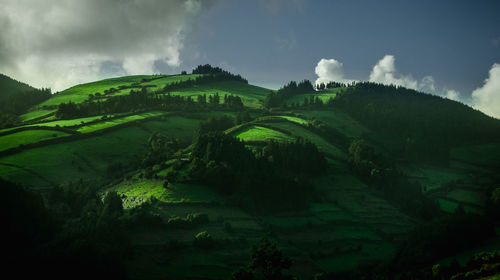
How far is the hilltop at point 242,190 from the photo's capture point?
6625cm

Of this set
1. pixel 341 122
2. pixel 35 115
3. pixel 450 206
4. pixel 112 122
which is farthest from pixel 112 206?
pixel 341 122

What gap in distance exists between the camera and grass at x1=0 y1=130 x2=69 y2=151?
338 ft

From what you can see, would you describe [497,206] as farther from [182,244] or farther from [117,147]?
[117,147]

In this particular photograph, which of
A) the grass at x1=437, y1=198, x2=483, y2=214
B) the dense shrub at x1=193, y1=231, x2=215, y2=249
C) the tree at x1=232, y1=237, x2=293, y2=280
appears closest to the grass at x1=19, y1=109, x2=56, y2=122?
the dense shrub at x1=193, y1=231, x2=215, y2=249

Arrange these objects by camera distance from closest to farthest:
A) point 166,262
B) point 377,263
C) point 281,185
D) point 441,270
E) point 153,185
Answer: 1. point 441,270
2. point 166,262
3. point 377,263
4. point 153,185
5. point 281,185

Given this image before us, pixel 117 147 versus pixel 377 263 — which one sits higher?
pixel 117 147

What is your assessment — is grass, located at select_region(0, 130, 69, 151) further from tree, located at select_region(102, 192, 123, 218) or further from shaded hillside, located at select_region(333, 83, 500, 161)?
shaded hillside, located at select_region(333, 83, 500, 161)

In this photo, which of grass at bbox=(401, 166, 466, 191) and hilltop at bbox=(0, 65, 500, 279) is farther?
grass at bbox=(401, 166, 466, 191)

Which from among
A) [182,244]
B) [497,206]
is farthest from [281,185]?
[497,206]

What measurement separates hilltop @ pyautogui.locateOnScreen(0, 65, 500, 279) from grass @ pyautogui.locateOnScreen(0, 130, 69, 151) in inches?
20.4

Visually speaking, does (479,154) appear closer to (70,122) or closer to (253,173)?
(253,173)

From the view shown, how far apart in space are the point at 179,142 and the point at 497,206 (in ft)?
341

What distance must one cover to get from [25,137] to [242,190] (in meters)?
73.2

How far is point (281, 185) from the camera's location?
9694cm
